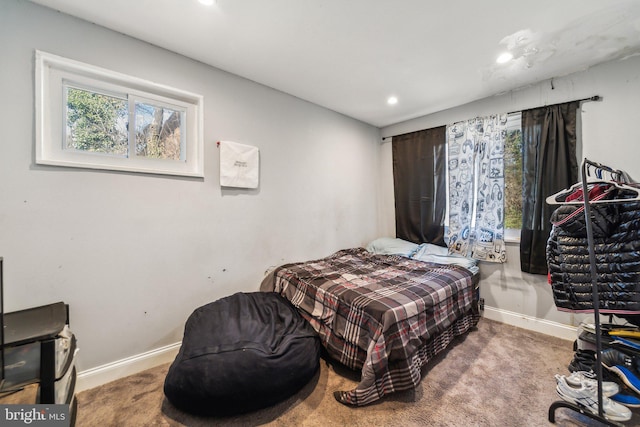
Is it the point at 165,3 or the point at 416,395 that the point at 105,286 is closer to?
the point at 165,3

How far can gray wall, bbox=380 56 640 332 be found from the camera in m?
1.96

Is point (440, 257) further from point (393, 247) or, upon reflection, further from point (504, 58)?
point (504, 58)

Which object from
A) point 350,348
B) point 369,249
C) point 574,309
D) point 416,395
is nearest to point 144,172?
point 350,348

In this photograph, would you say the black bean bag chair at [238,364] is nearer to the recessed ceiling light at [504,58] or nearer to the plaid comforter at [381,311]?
the plaid comforter at [381,311]

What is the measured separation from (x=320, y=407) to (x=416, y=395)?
2.04 feet

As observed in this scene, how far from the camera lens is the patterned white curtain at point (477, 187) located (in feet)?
8.35

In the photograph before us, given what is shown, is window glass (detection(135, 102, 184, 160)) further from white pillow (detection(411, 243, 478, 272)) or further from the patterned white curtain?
the patterned white curtain

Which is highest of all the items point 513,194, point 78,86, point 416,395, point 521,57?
point 521,57

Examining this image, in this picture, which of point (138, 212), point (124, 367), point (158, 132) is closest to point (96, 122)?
point (158, 132)

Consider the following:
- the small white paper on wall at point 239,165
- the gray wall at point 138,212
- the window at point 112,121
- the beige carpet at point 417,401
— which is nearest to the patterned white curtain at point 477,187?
the beige carpet at point 417,401

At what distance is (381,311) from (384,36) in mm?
1936

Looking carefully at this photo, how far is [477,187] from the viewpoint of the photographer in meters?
2.69

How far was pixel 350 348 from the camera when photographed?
1656mm

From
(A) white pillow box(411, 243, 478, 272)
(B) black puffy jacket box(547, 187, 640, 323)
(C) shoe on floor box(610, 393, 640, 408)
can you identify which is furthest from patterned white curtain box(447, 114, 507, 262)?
(C) shoe on floor box(610, 393, 640, 408)
